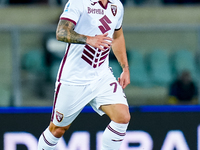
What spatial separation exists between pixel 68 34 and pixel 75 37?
0.07 meters

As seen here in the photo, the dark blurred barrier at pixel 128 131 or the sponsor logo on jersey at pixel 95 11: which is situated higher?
the sponsor logo on jersey at pixel 95 11

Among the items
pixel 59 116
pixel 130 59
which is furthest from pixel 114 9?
pixel 130 59

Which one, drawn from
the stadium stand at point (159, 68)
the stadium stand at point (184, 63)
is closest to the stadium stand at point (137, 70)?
the stadium stand at point (159, 68)

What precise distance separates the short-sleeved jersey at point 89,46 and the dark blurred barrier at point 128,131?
874 millimetres

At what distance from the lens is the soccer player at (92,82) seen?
13.1ft

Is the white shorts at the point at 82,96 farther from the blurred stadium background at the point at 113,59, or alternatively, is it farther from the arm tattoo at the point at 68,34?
the blurred stadium background at the point at 113,59

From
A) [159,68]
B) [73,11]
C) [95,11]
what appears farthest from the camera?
[159,68]

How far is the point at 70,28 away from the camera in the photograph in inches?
148

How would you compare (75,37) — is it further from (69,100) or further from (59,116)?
(59,116)

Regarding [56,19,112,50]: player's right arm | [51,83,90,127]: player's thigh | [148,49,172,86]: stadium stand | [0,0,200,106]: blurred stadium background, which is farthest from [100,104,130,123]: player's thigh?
[148,49,172,86]: stadium stand

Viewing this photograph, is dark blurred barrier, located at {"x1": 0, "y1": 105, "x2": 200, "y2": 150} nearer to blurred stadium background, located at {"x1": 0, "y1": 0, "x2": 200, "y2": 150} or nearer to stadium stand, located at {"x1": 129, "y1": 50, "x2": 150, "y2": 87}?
blurred stadium background, located at {"x1": 0, "y1": 0, "x2": 200, "y2": 150}

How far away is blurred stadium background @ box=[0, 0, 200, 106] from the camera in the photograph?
704 cm

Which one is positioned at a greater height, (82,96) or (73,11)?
(73,11)

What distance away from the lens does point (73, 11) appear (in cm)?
382
